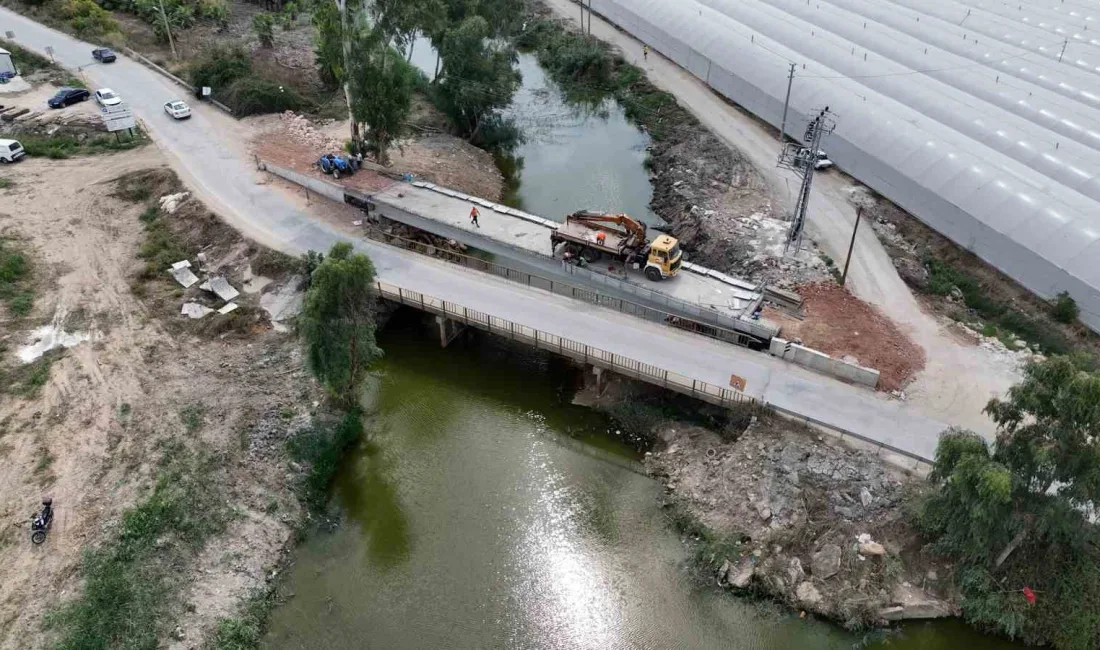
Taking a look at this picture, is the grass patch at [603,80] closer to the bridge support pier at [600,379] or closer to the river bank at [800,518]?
the bridge support pier at [600,379]

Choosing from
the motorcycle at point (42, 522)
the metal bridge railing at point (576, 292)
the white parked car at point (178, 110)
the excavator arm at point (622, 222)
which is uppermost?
the white parked car at point (178, 110)

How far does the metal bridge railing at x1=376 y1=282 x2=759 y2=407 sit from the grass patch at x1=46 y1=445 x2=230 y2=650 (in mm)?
11643

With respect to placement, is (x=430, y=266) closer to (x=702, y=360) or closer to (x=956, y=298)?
(x=702, y=360)

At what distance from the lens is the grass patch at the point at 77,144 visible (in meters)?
48.2

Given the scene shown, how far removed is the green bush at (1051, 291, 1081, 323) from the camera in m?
33.8

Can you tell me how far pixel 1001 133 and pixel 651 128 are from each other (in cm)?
2433

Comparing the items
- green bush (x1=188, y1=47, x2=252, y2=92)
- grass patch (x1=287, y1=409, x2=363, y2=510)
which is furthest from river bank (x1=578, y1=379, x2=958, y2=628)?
green bush (x1=188, y1=47, x2=252, y2=92)

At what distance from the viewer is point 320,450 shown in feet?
93.9

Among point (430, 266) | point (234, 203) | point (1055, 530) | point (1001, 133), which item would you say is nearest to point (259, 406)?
point (430, 266)

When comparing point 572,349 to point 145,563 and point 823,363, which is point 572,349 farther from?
point 145,563

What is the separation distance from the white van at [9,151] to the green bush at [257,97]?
13.7 meters

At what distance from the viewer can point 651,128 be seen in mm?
57875

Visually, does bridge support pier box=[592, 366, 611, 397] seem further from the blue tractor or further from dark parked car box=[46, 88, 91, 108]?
dark parked car box=[46, 88, 91, 108]

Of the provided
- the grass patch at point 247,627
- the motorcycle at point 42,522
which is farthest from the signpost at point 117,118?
the grass patch at point 247,627
